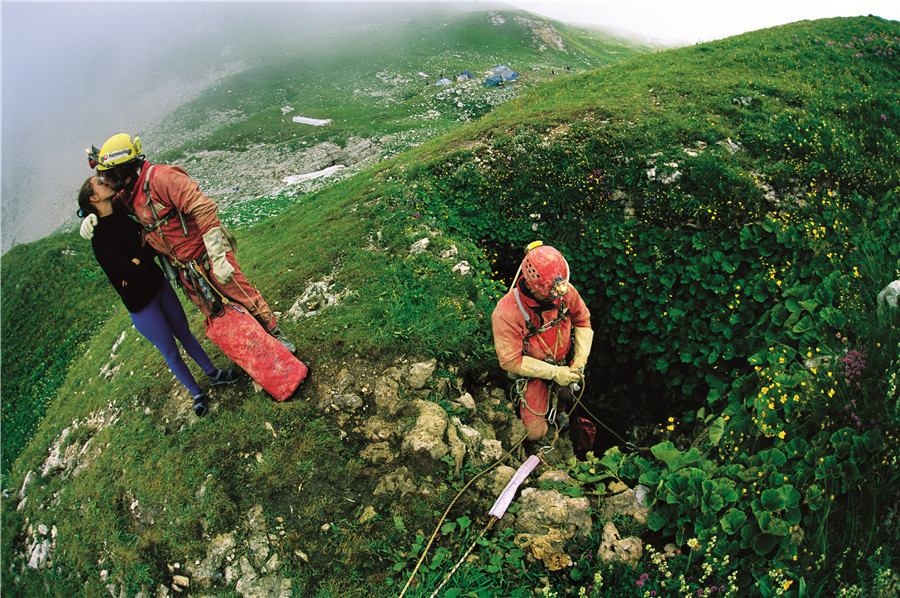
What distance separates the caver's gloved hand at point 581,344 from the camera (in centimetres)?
527

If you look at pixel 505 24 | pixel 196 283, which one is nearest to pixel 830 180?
pixel 196 283

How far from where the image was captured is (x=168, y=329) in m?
5.36

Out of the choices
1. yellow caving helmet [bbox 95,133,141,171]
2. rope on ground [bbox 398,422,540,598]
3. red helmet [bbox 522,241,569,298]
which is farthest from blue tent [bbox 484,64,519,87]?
rope on ground [bbox 398,422,540,598]

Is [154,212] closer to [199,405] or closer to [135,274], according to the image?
[135,274]

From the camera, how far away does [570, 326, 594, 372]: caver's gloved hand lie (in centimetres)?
527

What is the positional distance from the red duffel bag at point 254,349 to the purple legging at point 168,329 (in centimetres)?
52

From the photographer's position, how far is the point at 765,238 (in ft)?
22.0

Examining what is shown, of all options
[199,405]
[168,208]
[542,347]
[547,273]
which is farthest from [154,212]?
[542,347]

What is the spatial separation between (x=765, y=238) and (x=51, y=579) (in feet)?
37.9

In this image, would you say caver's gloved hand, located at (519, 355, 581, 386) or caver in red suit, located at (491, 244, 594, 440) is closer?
caver in red suit, located at (491, 244, 594, 440)

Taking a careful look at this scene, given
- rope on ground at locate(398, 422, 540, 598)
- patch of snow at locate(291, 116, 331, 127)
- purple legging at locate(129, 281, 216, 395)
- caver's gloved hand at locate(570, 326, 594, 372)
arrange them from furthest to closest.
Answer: patch of snow at locate(291, 116, 331, 127) → caver's gloved hand at locate(570, 326, 594, 372) → purple legging at locate(129, 281, 216, 395) → rope on ground at locate(398, 422, 540, 598)

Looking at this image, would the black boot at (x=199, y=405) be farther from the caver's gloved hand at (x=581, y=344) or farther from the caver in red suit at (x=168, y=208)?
the caver's gloved hand at (x=581, y=344)

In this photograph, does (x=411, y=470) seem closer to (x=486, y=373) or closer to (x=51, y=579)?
(x=486, y=373)

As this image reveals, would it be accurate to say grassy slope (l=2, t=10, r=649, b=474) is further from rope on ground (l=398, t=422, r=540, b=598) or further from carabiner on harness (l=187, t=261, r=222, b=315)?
→ rope on ground (l=398, t=422, r=540, b=598)
